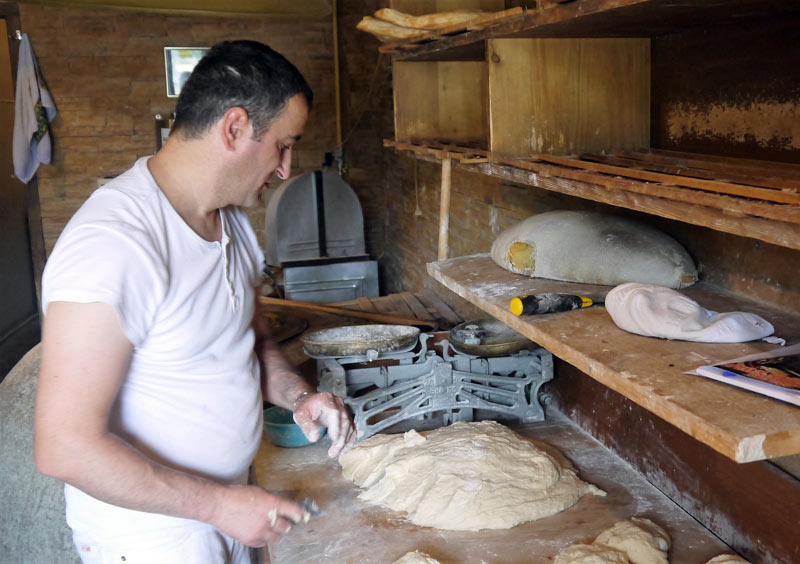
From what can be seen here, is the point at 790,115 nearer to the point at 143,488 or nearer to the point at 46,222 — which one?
the point at 143,488

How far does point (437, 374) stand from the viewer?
2.60m

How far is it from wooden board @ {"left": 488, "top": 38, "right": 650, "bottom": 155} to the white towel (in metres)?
5.51

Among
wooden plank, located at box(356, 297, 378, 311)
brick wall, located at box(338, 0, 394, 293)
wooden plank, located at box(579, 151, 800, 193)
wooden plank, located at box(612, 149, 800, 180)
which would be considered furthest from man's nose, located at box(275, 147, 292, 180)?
brick wall, located at box(338, 0, 394, 293)

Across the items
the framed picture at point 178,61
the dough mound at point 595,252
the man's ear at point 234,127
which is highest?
the framed picture at point 178,61

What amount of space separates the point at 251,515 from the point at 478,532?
80 cm

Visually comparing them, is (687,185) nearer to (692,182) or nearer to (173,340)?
(692,182)

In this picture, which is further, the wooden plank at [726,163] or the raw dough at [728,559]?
the raw dough at [728,559]

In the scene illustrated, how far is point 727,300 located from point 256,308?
117 centimetres

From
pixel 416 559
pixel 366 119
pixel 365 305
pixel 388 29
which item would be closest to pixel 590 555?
pixel 416 559

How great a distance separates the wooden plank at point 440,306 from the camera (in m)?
3.89

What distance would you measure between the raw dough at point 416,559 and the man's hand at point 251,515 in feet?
1.51

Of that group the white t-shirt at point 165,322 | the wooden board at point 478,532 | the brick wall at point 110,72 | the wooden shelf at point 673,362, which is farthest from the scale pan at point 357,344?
the brick wall at point 110,72

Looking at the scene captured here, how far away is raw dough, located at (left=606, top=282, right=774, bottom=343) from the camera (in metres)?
1.42

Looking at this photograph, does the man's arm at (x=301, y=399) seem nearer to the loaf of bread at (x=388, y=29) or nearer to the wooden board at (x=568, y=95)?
the wooden board at (x=568, y=95)
